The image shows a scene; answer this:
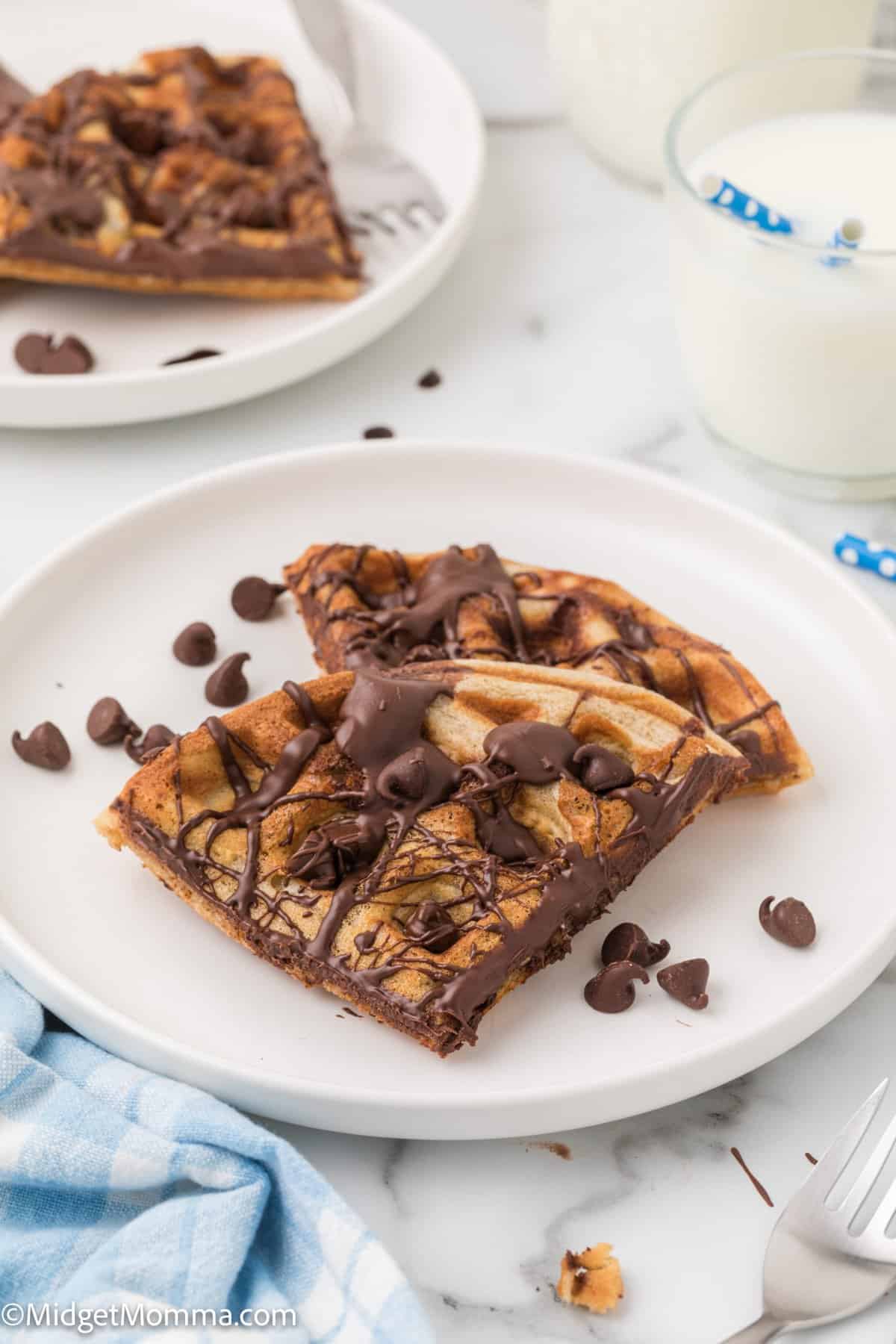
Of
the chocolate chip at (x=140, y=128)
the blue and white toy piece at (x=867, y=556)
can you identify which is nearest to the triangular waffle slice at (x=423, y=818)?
the blue and white toy piece at (x=867, y=556)

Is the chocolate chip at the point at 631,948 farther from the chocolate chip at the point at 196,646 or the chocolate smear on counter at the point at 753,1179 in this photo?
the chocolate chip at the point at 196,646

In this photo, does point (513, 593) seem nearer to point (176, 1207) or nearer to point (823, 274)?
point (823, 274)

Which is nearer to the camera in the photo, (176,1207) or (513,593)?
(176,1207)

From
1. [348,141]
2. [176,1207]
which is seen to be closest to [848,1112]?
[176,1207]

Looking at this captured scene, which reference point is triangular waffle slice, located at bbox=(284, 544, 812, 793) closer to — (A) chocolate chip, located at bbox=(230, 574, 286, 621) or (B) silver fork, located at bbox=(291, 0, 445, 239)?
(A) chocolate chip, located at bbox=(230, 574, 286, 621)

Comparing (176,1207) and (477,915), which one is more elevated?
(477,915)

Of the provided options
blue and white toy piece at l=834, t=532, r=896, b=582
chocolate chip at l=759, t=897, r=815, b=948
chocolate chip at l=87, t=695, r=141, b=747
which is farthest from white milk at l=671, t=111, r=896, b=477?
chocolate chip at l=87, t=695, r=141, b=747

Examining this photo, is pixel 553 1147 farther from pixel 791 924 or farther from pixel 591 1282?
pixel 791 924
